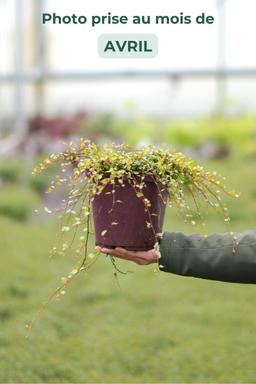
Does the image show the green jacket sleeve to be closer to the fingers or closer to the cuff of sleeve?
the cuff of sleeve

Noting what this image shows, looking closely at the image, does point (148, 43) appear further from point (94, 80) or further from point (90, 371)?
point (94, 80)

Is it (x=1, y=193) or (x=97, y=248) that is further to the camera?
(x=1, y=193)

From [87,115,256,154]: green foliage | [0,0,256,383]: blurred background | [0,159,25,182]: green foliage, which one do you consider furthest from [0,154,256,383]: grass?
[87,115,256,154]: green foliage

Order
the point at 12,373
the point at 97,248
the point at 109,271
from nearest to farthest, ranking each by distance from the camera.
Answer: the point at 97,248, the point at 12,373, the point at 109,271

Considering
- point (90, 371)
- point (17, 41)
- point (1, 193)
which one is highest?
point (17, 41)

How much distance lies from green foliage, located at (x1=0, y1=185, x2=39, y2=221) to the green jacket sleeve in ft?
17.8

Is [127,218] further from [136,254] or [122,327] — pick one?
[122,327]

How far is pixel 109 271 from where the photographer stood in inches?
235

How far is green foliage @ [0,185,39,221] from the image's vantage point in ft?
25.1

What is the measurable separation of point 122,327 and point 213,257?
7.72 ft

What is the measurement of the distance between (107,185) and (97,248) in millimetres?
184

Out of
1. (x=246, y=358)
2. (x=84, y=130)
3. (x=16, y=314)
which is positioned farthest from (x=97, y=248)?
(x=84, y=130)

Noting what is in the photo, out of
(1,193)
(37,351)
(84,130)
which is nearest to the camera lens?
(37,351)

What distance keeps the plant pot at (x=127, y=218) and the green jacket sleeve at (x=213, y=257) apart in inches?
3.3
